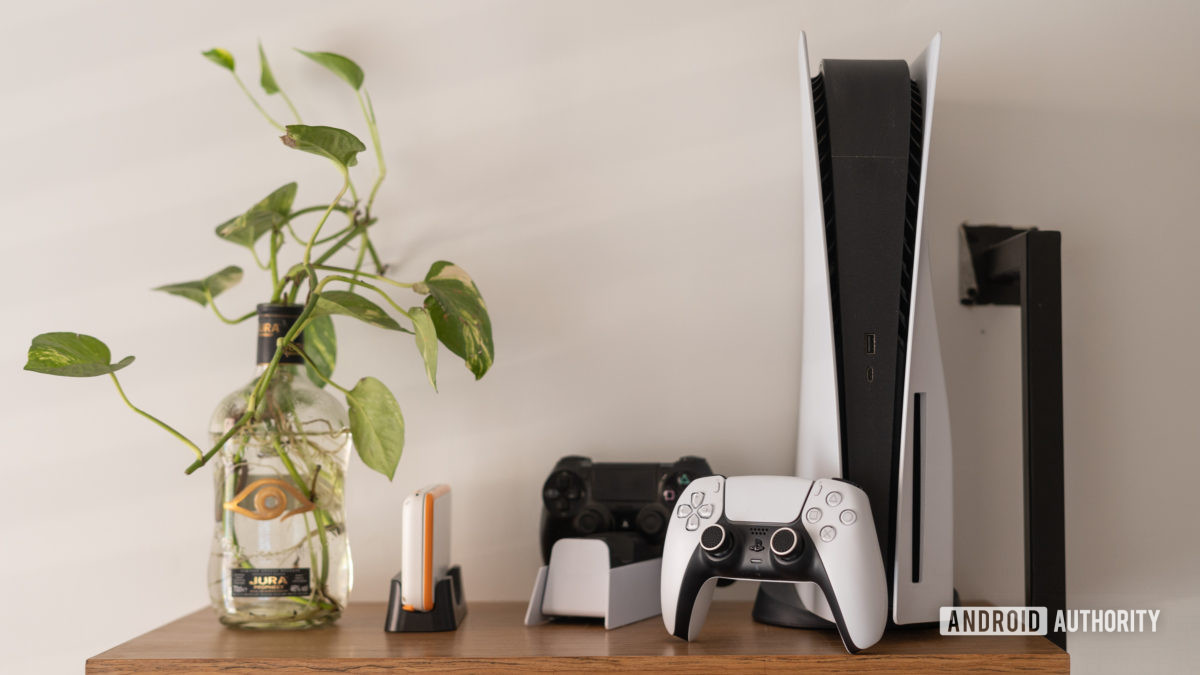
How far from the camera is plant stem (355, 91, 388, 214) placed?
3.37 feet

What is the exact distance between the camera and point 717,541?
2.37 feet

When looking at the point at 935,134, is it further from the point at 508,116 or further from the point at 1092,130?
the point at 508,116

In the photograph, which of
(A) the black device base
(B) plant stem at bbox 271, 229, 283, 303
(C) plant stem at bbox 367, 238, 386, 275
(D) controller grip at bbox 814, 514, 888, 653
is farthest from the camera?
(C) plant stem at bbox 367, 238, 386, 275

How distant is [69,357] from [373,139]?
1.43ft

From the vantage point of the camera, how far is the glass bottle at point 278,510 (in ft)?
2.81

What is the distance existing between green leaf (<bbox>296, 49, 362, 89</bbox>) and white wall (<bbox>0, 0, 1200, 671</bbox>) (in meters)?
0.05

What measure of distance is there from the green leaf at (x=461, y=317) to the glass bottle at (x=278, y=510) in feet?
0.52

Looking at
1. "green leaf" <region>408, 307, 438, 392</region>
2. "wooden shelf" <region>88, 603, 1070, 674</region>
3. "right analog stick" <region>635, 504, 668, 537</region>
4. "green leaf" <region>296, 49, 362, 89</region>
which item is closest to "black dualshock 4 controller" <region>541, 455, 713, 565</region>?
"right analog stick" <region>635, 504, 668, 537</region>

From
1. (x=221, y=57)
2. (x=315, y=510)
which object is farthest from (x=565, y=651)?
(x=221, y=57)

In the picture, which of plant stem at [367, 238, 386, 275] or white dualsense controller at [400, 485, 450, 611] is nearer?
white dualsense controller at [400, 485, 450, 611]

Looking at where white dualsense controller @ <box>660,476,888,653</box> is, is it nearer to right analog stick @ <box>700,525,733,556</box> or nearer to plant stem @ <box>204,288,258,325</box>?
right analog stick @ <box>700,525,733,556</box>

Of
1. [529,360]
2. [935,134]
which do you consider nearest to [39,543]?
[529,360]

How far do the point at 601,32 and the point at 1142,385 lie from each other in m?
0.82

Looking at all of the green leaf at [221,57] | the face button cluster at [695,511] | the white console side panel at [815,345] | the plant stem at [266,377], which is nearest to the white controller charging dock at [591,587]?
the face button cluster at [695,511]
